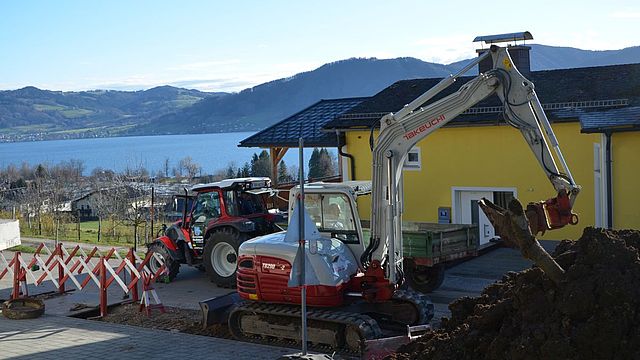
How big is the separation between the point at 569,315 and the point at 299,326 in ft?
20.7

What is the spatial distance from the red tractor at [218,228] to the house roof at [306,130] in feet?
20.6

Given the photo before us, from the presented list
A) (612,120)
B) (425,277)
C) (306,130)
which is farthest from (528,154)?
(306,130)

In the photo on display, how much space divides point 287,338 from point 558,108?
1097 cm

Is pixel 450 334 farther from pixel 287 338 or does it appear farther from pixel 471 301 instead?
pixel 287 338

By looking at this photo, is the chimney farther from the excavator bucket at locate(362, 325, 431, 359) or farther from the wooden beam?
the excavator bucket at locate(362, 325, 431, 359)

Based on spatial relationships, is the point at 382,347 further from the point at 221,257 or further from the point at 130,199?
the point at 130,199

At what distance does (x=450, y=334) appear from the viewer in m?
8.38

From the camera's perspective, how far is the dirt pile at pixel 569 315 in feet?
22.5

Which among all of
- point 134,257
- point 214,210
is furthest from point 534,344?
point 214,210

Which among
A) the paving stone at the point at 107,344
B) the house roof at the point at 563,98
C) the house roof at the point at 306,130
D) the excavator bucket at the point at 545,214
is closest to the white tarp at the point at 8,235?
the house roof at the point at 306,130

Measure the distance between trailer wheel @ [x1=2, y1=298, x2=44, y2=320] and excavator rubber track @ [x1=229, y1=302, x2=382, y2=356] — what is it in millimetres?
4974

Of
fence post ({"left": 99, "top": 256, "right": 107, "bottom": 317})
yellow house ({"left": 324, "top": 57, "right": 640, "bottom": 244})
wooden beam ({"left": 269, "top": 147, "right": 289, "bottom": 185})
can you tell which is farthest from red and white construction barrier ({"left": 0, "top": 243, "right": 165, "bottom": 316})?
wooden beam ({"left": 269, "top": 147, "right": 289, "bottom": 185})

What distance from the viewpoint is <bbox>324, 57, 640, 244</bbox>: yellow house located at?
62.2 ft

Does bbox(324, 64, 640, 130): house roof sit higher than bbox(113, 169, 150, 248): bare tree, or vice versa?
bbox(324, 64, 640, 130): house roof
